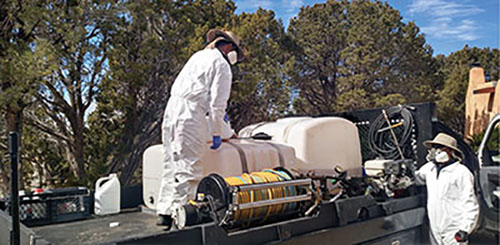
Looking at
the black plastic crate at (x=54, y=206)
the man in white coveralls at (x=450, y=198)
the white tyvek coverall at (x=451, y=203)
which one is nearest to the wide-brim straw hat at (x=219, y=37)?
the black plastic crate at (x=54, y=206)

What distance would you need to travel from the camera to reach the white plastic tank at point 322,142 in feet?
14.6

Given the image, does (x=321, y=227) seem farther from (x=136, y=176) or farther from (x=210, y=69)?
(x=136, y=176)

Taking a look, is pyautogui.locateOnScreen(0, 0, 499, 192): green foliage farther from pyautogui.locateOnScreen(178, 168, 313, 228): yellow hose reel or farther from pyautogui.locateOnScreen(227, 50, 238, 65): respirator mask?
pyautogui.locateOnScreen(178, 168, 313, 228): yellow hose reel

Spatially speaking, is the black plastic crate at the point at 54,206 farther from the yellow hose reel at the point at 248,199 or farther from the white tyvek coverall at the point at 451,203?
the white tyvek coverall at the point at 451,203

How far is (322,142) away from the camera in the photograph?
4520 mm

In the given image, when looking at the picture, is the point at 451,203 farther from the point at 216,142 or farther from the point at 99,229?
the point at 99,229

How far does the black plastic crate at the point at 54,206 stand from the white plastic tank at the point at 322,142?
6.91 feet

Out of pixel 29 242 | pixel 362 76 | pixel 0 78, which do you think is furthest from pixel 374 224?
pixel 362 76

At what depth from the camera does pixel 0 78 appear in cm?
832

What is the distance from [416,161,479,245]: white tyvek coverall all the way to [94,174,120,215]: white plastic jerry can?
3207 mm

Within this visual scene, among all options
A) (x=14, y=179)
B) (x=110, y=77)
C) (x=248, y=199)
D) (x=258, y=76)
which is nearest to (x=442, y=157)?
(x=248, y=199)

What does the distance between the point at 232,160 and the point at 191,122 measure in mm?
487

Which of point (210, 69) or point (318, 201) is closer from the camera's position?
point (318, 201)

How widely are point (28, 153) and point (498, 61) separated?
28186mm
